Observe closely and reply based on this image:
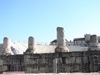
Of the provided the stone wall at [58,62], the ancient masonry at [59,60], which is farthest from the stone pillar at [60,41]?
the stone wall at [58,62]

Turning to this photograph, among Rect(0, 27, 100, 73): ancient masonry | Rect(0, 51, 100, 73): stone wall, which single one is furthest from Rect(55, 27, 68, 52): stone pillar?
Rect(0, 51, 100, 73): stone wall

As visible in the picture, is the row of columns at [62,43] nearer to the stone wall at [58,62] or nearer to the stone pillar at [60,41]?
the stone pillar at [60,41]

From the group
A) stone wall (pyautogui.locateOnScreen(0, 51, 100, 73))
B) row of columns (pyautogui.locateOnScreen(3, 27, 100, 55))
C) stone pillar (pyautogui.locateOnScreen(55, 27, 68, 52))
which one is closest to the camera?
stone wall (pyautogui.locateOnScreen(0, 51, 100, 73))

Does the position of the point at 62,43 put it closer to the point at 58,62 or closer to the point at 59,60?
the point at 59,60

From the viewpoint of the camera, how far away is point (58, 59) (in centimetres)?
1819

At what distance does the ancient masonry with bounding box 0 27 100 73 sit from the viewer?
56.4 feet

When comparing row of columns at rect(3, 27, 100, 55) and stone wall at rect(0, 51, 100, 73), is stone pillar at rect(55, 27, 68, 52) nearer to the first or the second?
row of columns at rect(3, 27, 100, 55)

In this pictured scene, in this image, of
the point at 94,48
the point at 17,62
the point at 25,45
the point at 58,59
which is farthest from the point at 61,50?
the point at 25,45

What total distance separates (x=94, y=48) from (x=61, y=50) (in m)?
2.53

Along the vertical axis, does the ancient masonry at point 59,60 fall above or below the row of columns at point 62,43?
below

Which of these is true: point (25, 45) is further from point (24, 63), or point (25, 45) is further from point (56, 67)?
point (56, 67)

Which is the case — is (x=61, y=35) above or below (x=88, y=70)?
above

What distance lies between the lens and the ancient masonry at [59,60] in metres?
17.2

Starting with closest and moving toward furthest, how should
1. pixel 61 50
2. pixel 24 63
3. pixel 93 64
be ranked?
pixel 93 64 → pixel 61 50 → pixel 24 63
